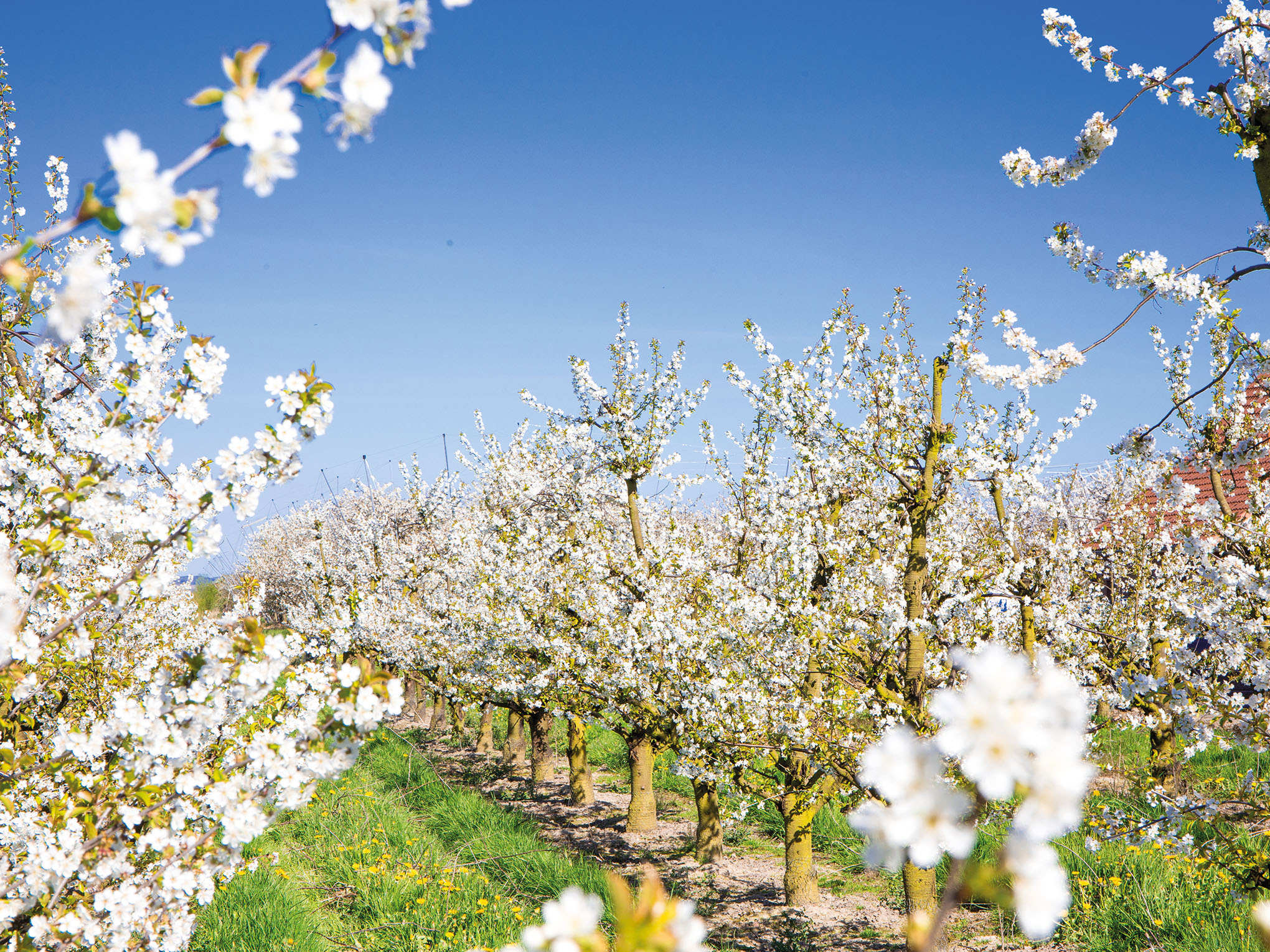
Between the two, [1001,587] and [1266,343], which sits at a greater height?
[1266,343]

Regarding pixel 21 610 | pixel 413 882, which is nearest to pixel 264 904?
pixel 413 882

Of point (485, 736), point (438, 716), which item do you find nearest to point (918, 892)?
point (485, 736)

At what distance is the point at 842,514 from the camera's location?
9.88 meters

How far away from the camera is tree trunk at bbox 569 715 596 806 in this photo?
1102 cm

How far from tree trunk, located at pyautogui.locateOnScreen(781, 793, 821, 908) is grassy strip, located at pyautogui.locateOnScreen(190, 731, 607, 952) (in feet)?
6.05

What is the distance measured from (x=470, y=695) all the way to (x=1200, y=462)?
9623 mm

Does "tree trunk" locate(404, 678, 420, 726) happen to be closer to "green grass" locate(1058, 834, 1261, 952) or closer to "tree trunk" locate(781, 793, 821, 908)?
"tree trunk" locate(781, 793, 821, 908)

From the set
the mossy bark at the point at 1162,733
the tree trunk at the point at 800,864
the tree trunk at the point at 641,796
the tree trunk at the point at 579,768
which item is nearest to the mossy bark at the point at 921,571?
the tree trunk at the point at 800,864

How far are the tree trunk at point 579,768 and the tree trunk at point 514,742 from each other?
2.71 meters

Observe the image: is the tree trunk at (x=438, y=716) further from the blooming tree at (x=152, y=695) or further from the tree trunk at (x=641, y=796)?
the blooming tree at (x=152, y=695)

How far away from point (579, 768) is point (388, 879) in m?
4.54

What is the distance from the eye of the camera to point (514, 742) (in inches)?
549

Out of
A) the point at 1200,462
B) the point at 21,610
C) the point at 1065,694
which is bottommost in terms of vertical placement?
the point at 1065,694

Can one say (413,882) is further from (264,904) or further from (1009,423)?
(1009,423)
